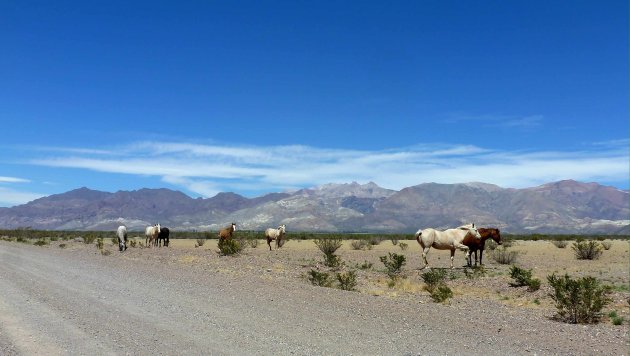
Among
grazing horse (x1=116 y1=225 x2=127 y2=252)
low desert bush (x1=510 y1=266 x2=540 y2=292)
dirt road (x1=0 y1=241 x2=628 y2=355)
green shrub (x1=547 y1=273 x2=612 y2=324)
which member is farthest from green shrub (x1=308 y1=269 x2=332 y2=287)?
grazing horse (x1=116 y1=225 x2=127 y2=252)

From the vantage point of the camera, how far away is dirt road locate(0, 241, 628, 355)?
33.2ft

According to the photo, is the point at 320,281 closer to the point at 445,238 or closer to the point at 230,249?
the point at 445,238

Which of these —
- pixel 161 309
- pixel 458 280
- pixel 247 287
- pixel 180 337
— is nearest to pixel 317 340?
pixel 180 337

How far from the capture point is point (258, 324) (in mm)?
12055

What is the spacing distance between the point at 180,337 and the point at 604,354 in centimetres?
817

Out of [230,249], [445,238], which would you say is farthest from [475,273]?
[230,249]

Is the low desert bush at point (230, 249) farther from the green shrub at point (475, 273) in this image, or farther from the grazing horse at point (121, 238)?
the green shrub at point (475, 273)

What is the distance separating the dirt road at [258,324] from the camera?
10117mm

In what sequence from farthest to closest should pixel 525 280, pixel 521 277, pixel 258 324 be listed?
pixel 521 277 → pixel 525 280 → pixel 258 324

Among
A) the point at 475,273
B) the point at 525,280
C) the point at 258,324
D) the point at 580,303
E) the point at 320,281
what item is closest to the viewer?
the point at 258,324

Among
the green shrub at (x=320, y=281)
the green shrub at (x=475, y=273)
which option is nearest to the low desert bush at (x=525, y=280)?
the green shrub at (x=475, y=273)

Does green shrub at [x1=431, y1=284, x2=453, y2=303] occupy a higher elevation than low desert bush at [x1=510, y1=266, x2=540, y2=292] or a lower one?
lower

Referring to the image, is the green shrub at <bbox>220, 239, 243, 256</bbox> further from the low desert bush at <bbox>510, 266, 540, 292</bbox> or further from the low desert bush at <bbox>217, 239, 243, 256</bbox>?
the low desert bush at <bbox>510, 266, 540, 292</bbox>

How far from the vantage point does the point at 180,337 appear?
35.0ft
